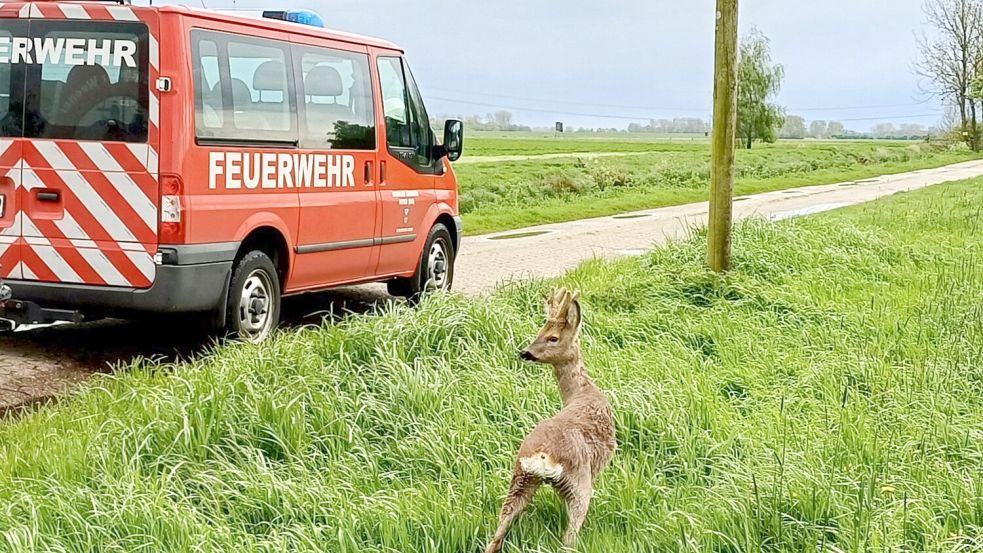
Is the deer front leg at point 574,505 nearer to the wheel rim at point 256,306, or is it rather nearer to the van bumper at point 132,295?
the van bumper at point 132,295

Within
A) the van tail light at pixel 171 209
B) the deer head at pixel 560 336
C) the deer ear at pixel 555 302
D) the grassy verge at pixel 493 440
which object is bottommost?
the grassy verge at pixel 493 440

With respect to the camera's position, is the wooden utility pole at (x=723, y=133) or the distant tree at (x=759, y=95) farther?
the distant tree at (x=759, y=95)

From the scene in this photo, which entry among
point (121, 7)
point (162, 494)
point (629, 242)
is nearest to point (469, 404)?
point (162, 494)

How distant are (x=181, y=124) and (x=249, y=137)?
0.68 metres

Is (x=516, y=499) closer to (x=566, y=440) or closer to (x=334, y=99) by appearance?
(x=566, y=440)

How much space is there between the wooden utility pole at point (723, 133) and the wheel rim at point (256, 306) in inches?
149

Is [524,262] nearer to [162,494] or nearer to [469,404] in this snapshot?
[469,404]

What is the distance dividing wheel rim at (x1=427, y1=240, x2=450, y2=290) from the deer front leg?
258 inches

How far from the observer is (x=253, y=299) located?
8.03 m

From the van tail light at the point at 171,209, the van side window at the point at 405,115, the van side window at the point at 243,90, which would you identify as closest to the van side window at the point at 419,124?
the van side window at the point at 405,115

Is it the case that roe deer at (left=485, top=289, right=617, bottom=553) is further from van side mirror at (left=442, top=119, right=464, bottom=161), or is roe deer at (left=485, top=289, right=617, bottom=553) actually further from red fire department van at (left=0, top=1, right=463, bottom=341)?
van side mirror at (left=442, top=119, right=464, bottom=161)

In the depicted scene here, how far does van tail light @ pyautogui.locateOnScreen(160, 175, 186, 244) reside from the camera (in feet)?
23.7

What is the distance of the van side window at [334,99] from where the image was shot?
28.0 ft

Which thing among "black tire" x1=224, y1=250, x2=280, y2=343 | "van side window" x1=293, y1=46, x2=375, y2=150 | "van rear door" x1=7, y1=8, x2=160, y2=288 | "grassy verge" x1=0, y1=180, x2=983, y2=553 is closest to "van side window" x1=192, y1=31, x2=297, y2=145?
"van side window" x1=293, y1=46, x2=375, y2=150
